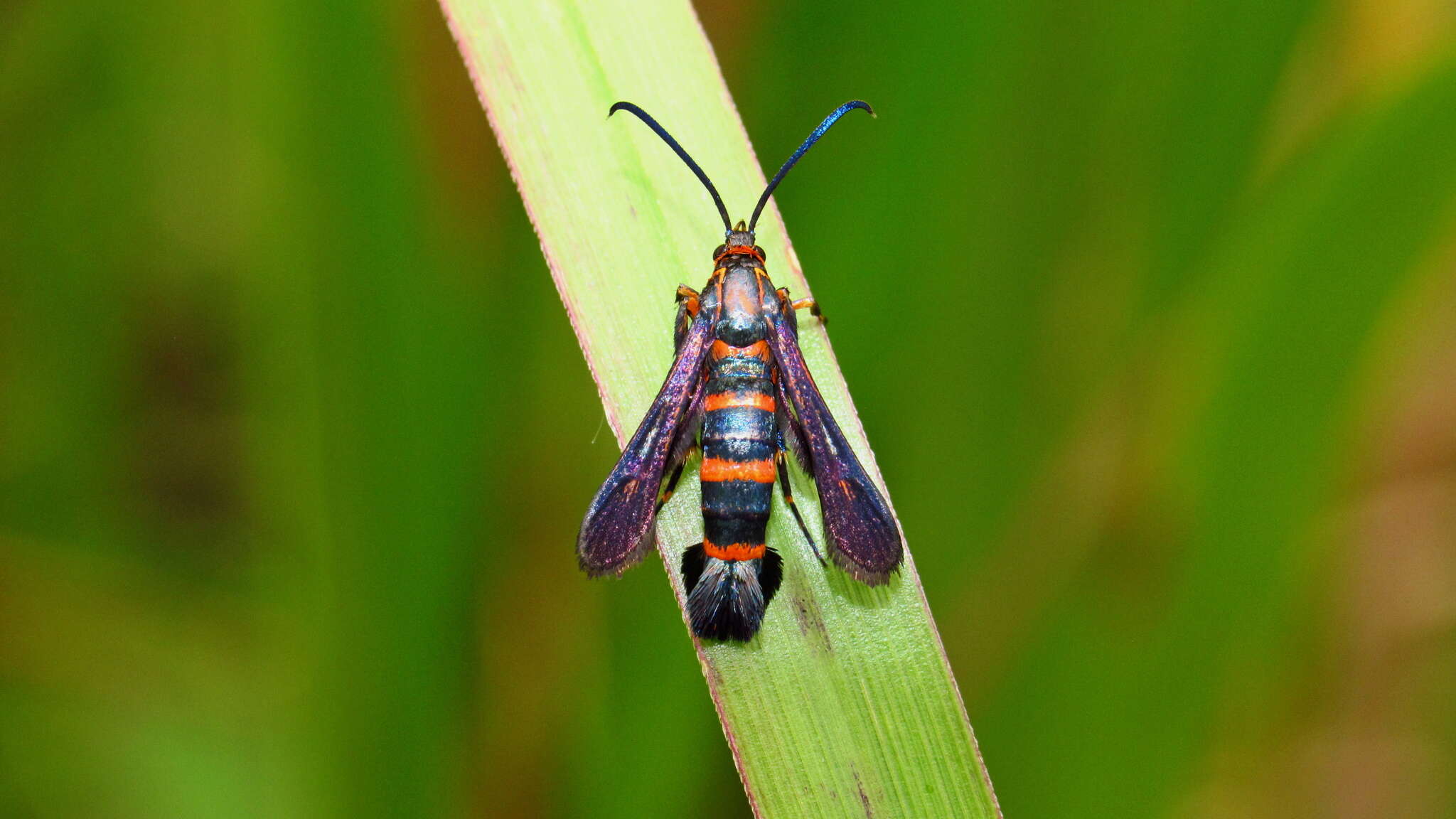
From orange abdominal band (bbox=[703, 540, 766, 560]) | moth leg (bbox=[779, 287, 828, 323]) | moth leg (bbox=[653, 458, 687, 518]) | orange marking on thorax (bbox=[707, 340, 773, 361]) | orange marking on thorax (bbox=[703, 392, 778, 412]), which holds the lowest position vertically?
orange abdominal band (bbox=[703, 540, 766, 560])

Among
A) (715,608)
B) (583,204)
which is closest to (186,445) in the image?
(583,204)

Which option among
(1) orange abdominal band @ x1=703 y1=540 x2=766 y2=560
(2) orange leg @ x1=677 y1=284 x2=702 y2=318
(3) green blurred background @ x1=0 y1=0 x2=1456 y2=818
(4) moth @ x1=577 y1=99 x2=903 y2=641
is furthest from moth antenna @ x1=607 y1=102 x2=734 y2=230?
(1) orange abdominal band @ x1=703 y1=540 x2=766 y2=560

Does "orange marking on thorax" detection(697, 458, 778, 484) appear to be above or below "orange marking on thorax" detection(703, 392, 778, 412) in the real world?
below

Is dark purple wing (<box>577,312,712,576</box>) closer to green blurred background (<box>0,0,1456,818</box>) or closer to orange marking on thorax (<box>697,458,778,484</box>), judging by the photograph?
orange marking on thorax (<box>697,458,778,484</box>)

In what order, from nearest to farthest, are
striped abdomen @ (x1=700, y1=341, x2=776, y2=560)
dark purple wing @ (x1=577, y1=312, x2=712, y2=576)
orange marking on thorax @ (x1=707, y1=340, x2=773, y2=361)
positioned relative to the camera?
striped abdomen @ (x1=700, y1=341, x2=776, y2=560), dark purple wing @ (x1=577, y1=312, x2=712, y2=576), orange marking on thorax @ (x1=707, y1=340, x2=773, y2=361)

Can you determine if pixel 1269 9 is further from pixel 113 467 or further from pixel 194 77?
pixel 113 467

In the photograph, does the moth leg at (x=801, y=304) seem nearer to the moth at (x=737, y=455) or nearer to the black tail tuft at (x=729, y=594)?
the moth at (x=737, y=455)

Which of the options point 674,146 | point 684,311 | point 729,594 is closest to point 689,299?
point 684,311
